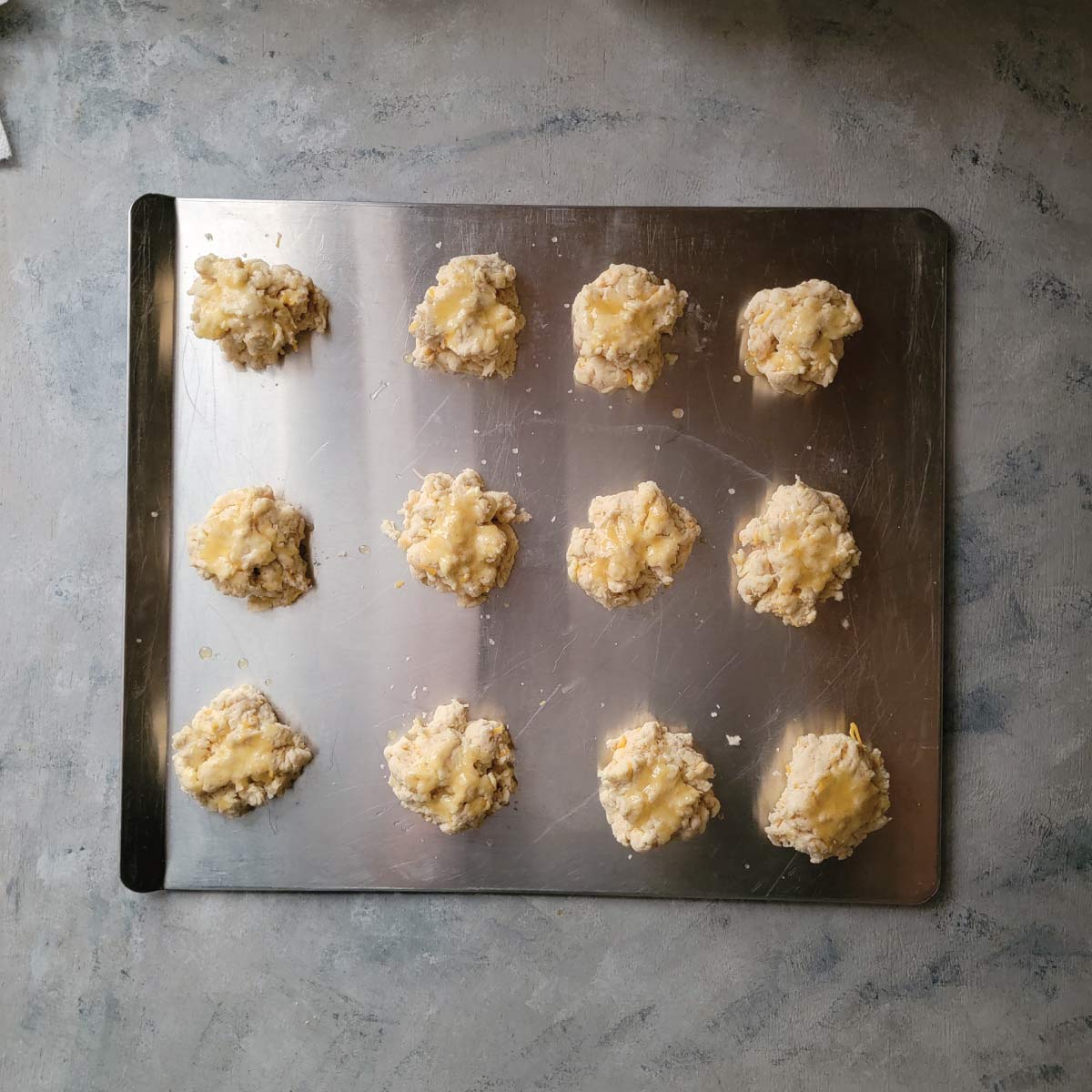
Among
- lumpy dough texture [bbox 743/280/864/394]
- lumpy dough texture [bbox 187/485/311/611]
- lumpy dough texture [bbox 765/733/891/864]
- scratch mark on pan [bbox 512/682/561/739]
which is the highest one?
lumpy dough texture [bbox 743/280/864/394]

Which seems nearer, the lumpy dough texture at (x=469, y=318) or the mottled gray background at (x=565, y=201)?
the lumpy dough texture at (x=469, y=318)

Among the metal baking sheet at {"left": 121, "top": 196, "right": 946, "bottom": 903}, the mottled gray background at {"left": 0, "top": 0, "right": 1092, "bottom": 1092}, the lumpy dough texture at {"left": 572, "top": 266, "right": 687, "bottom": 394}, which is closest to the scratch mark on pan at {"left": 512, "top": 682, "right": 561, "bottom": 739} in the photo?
the metal baking sheet at {"left": 121, "top": 196, "right": 946, "bottom": 903}

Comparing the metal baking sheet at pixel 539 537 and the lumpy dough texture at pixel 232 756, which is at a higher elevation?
the metal baking sheet at pixel 539 537

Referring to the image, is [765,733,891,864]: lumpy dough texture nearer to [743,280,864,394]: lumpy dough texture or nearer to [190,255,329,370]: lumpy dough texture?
[743,280,864,394]: lumpy dough texture

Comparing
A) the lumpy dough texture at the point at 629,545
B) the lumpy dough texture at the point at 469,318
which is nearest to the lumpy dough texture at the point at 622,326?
the lumpy dough texture at the point at 469,318

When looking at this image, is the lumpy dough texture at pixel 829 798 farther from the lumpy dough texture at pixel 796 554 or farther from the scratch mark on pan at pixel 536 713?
the scratch mark on pan at pixel 536 713

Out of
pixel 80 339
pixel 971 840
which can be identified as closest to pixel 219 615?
pixel 80 339

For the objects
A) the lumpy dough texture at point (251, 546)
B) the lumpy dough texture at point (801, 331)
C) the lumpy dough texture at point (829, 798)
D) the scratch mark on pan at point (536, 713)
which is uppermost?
the lumpy dough texture at point (801, 331)

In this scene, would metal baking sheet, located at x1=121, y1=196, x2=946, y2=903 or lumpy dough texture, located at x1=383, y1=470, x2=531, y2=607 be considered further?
metal baking sheet, located at x1=121, y1=196, x2=946, y2=903
